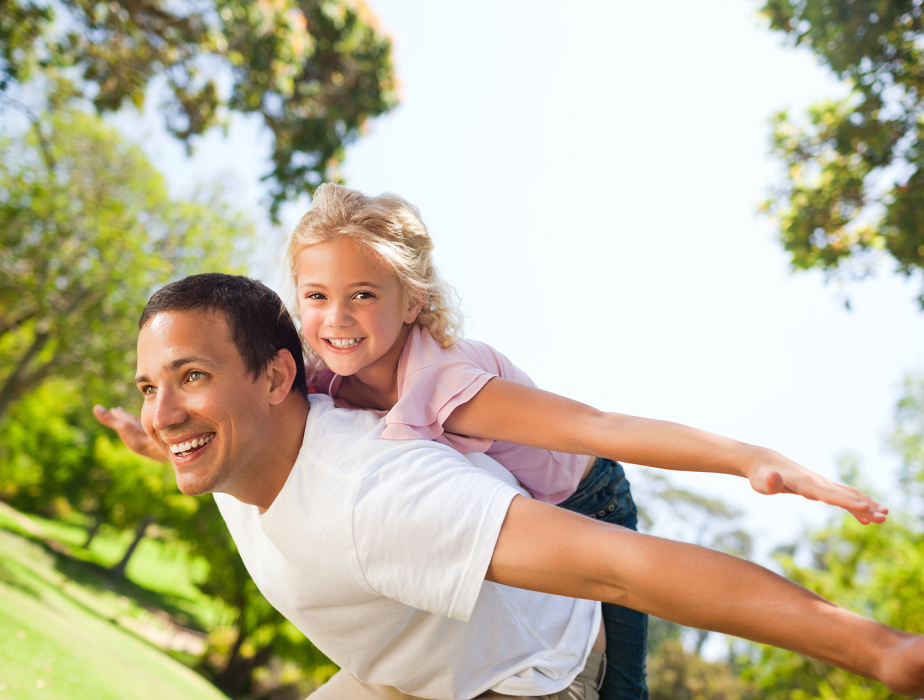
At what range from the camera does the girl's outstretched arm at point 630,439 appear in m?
1.22

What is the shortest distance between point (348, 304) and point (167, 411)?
0.54 metres

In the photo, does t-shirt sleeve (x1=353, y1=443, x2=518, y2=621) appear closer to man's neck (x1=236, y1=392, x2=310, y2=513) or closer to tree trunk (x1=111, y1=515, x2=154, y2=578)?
man's neck (x1=236, y1=392, x2=310, y2=513)

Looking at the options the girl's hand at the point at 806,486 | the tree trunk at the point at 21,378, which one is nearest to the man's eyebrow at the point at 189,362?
the girl's hand at the point at 806,486

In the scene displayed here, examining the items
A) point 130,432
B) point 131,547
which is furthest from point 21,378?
point 130,432

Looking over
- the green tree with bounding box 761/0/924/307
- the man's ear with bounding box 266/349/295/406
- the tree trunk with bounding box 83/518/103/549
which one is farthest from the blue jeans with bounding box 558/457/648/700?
the tree trunk with bounding box 83/518/103/549

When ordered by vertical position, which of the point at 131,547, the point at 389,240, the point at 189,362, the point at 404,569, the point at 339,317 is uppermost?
the point at 389,240

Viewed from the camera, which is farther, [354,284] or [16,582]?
[16,582]

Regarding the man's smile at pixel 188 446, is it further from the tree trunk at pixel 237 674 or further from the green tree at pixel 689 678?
the tree trunk at pixel 237 674

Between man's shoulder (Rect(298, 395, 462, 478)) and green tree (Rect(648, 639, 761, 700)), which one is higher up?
green tree (Rect(648, 639, 761, 700))

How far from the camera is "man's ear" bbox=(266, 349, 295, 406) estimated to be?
5.95 ft

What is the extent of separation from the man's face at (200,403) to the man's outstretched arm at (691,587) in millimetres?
707

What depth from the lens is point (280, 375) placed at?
6.09 ft

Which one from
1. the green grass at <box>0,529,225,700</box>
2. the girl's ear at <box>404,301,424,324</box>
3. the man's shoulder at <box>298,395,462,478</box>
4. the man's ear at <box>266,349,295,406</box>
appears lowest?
the green grass at <box>0,529,225,700</box>

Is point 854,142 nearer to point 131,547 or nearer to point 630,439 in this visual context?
point 630,439
